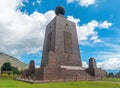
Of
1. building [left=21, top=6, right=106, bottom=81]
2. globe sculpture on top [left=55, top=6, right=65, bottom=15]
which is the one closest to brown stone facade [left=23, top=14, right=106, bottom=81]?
building [left=21, top=6, right=106, bottom=81]

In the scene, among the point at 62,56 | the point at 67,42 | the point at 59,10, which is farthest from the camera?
the point at 59,10

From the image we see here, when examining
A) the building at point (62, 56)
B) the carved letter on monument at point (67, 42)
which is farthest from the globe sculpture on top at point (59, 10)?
the carved letter on monument at point (67, 42)

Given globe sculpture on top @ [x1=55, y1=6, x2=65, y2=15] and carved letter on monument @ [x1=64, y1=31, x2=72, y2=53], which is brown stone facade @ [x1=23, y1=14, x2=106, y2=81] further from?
globe sculpture on top @ [x1=55, y1=6, x2=65, y2=15]

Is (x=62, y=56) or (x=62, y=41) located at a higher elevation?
(x=62, y=41)

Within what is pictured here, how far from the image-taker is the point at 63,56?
125 feet

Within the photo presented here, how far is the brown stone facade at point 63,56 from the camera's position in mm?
32719

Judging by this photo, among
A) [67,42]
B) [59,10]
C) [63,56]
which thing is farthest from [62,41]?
[59,10]

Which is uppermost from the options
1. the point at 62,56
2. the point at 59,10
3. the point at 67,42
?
the point at 59,10

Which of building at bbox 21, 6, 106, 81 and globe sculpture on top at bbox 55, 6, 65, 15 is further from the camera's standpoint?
globe sculpture on top at bbox 55, 6, 65, 15

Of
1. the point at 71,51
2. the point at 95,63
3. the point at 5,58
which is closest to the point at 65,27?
the point at 71,51

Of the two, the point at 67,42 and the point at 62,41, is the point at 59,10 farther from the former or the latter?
the point at 62,41

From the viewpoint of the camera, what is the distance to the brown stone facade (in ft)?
107

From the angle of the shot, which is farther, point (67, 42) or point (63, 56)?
point (67, 42)

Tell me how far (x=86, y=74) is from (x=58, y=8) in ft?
59.0
